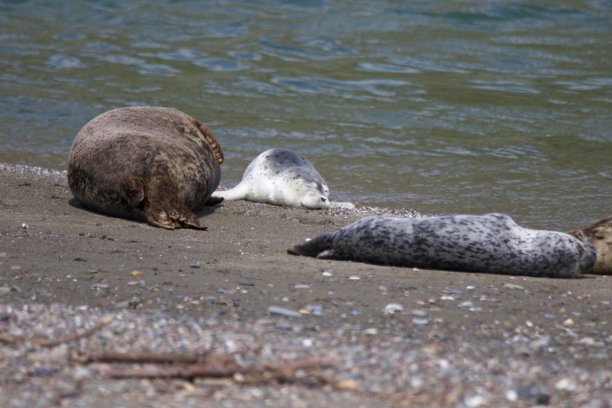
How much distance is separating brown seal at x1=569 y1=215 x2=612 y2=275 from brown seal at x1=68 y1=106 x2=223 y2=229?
239 centimetres

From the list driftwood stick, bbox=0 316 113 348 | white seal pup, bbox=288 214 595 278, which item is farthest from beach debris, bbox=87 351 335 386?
white seal pup, bbox=288 214 595 278

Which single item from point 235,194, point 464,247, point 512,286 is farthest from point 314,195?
point 512,286

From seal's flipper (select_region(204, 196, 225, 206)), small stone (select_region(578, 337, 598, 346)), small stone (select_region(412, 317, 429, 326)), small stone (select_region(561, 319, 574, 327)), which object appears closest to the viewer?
small stone (select_region(578, 337, 598, 346))

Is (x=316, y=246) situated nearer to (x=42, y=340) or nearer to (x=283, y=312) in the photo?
(x=283, y=312)

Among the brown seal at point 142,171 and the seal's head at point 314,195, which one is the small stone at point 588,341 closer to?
the brown seal at point 142,171

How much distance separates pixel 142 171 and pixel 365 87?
7079mm

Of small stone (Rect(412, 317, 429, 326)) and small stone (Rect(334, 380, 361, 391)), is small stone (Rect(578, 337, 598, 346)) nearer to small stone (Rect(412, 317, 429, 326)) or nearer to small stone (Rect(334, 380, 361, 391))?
small stone (Rect(412, 317, 429, 326))

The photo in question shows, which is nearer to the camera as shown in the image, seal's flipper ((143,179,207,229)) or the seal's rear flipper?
the seal's rear flipper

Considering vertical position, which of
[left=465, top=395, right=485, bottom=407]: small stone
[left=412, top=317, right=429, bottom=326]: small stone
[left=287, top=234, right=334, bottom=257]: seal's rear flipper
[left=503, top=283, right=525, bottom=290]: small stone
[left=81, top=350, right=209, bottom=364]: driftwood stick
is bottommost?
[left=287, top=234, right=334, bottom=257]: seal's rear flipper

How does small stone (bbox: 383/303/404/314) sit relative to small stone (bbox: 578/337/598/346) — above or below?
below

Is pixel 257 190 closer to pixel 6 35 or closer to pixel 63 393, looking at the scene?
pixel 63 393

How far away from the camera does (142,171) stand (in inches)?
246

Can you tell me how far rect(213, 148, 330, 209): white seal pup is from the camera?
751 cm

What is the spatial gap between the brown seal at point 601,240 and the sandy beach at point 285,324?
0.60 feet
